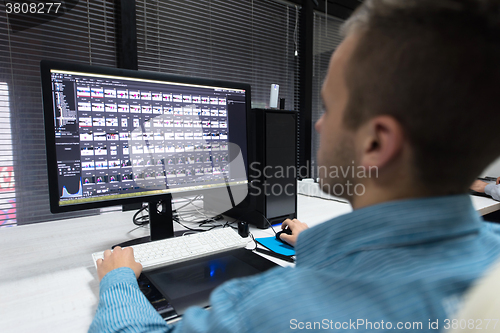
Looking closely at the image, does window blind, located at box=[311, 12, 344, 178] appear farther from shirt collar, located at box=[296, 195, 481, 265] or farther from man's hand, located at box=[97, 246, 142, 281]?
shirt collar, located at box=[296, 195, 481, 265]

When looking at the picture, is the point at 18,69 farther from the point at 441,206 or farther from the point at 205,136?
the point at 441,206

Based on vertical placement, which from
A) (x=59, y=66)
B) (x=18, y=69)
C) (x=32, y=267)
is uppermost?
(x=18, y=69)

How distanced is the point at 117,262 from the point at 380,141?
0.62 metres

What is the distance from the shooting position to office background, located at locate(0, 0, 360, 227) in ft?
4.52

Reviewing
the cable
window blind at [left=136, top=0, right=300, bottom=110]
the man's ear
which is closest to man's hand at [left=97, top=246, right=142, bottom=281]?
the cable


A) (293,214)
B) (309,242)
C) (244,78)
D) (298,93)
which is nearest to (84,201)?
(309,242)

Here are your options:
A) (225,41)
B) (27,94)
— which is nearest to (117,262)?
(27,94)

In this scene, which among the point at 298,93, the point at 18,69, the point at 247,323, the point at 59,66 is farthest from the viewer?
the point at 298,93

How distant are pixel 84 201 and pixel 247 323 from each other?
64cm

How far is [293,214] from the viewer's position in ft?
3.88

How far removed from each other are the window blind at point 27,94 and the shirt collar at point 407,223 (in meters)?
1.55

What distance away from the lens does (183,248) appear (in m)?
0.80

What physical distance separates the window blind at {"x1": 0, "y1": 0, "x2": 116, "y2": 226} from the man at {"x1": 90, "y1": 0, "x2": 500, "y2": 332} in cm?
142

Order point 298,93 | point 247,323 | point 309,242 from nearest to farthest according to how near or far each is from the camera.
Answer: point 247,323, point 309,242, point 298,93
